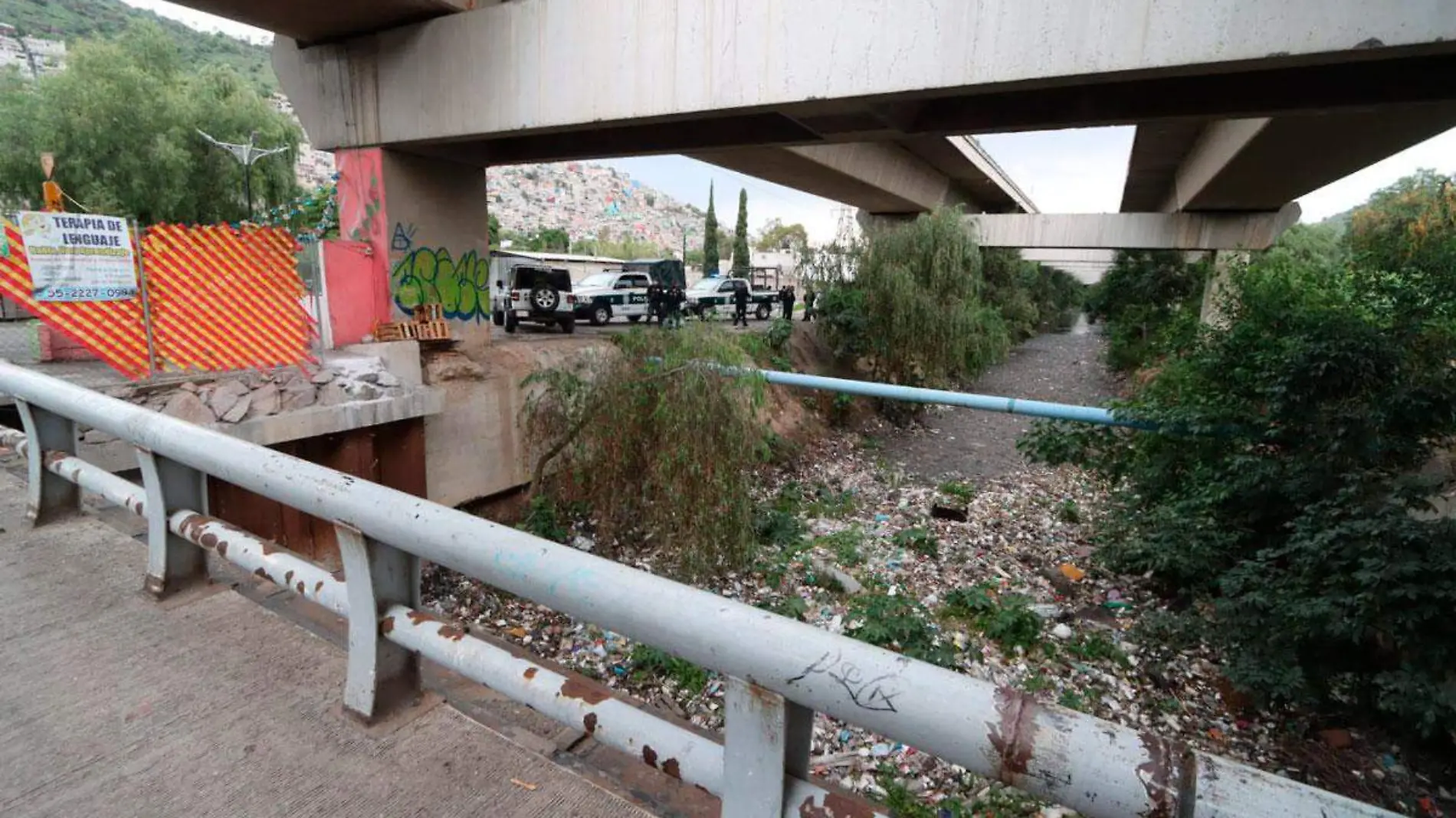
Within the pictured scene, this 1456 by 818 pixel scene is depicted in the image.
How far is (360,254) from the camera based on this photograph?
31.0 ft

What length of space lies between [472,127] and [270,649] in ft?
24.7

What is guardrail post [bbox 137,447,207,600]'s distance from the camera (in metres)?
2.55

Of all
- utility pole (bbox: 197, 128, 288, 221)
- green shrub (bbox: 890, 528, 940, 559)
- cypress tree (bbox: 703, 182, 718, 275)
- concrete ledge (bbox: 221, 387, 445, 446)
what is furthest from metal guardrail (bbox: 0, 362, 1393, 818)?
cypress tree (bbox: 703, 182, 718, 275)

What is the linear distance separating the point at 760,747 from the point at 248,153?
2410 centimetres

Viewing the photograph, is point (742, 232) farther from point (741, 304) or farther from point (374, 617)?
point (374, 617)

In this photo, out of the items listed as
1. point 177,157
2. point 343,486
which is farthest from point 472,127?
point 177,157

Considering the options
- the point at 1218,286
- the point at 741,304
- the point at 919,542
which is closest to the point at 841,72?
the point at 1218,286

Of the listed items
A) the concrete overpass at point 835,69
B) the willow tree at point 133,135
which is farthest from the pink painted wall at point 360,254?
the willow tree at point 133,135

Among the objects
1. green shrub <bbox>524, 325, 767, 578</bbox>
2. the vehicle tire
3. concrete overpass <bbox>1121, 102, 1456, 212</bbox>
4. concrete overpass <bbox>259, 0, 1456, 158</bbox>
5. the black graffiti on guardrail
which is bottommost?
green shrub <bbox>524, 325, 767, 578</bbox>

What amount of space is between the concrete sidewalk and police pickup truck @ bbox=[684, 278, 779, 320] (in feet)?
60.2

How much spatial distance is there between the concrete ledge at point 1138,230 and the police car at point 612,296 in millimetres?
8389

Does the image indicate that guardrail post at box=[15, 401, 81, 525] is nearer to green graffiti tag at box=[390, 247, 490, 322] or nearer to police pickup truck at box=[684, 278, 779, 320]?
green graffiti tag at box=[390, 247, 490, 322]

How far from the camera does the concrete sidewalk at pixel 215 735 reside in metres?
1.67

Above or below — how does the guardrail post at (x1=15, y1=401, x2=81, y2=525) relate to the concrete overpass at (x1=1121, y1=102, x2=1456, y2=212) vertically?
below
